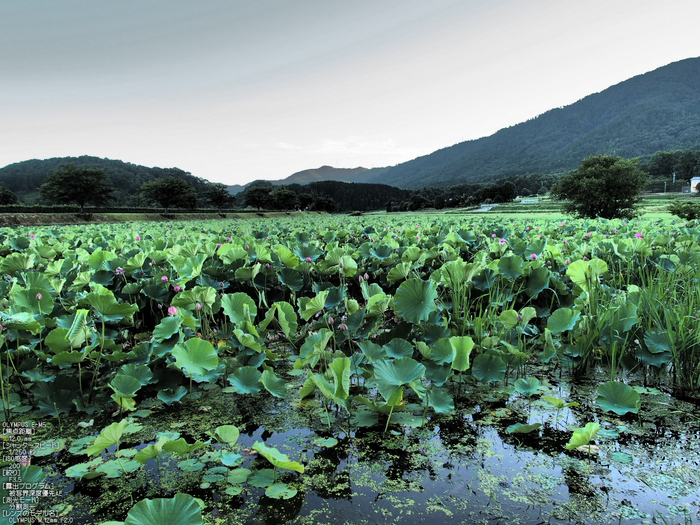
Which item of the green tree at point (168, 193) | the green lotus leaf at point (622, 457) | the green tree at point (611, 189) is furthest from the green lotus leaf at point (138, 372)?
the green tree at point (168, 193)

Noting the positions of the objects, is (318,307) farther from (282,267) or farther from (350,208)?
(350,208)

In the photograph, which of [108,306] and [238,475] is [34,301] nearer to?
[108,306]

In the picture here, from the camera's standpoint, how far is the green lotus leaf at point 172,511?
3.07ft

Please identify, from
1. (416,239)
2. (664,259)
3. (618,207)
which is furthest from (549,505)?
(618,207)

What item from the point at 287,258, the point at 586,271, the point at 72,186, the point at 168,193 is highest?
the point at 72,186

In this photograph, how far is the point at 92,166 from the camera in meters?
73.8

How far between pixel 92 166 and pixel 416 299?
293 ft

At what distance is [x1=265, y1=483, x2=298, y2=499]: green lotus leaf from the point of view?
121 centimetres

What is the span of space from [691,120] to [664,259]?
5903 inches

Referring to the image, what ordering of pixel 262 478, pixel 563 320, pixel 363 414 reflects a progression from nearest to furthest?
pixel 262 478
pixel 363 414
pixel 563 320

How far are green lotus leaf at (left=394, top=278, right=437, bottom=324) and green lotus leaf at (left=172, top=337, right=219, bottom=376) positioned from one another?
98 cm

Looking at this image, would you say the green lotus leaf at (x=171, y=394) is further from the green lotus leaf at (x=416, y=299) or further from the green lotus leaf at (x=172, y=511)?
the green lotus leaf at (x=416, y=299)

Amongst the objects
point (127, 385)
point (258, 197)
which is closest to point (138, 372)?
point (127, 385)

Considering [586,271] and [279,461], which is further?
[586,271]
